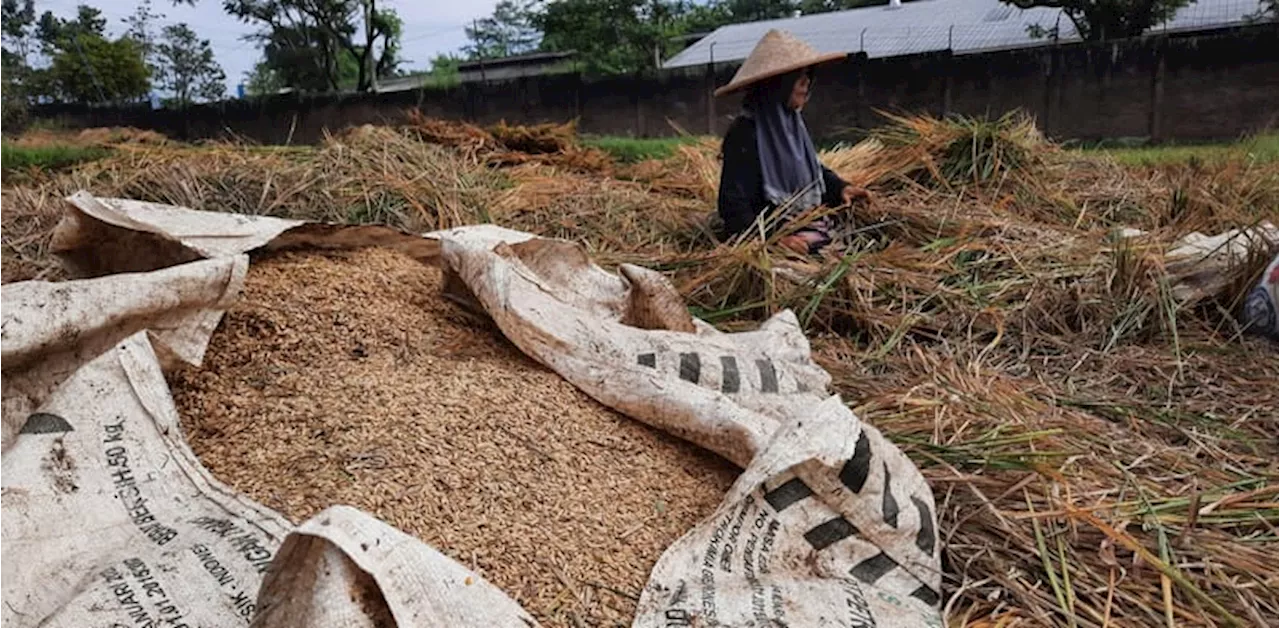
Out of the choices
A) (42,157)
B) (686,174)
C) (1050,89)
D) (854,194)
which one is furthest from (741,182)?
(1050,89)

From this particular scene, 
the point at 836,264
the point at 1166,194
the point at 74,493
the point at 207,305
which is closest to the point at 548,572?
the point at 74,493

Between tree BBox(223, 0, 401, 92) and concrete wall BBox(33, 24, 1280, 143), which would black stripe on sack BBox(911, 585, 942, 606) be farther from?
tree BBox(223, 0, 401, 92)

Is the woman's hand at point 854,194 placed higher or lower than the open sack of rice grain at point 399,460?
higher

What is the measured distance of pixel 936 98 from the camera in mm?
11609

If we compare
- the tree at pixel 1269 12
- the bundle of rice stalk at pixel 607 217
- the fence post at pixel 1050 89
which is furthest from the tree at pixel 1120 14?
the bundle of rice stalk at pixel 607 217

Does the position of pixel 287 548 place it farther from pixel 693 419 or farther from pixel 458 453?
pixel 693 419

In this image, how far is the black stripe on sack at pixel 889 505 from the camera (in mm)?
1422

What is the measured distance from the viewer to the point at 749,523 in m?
1.36

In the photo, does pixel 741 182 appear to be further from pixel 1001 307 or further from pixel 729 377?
pixel 729 377

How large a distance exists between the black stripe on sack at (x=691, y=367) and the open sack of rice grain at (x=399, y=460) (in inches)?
0.5

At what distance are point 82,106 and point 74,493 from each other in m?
17.6

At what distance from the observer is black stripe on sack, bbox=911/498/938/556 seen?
1439 millimetres

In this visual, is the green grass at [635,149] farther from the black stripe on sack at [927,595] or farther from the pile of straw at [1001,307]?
the black stripe on sack at [927,595]

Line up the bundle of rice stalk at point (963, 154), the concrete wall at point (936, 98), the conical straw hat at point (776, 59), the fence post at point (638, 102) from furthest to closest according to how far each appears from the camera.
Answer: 1. the fence post at point (638, 102)
2. the concrete wall at point (936, 98)
3. the bundle of rice stalk at point (963, 154)
4. the conical straw hat at point (776, 59)
